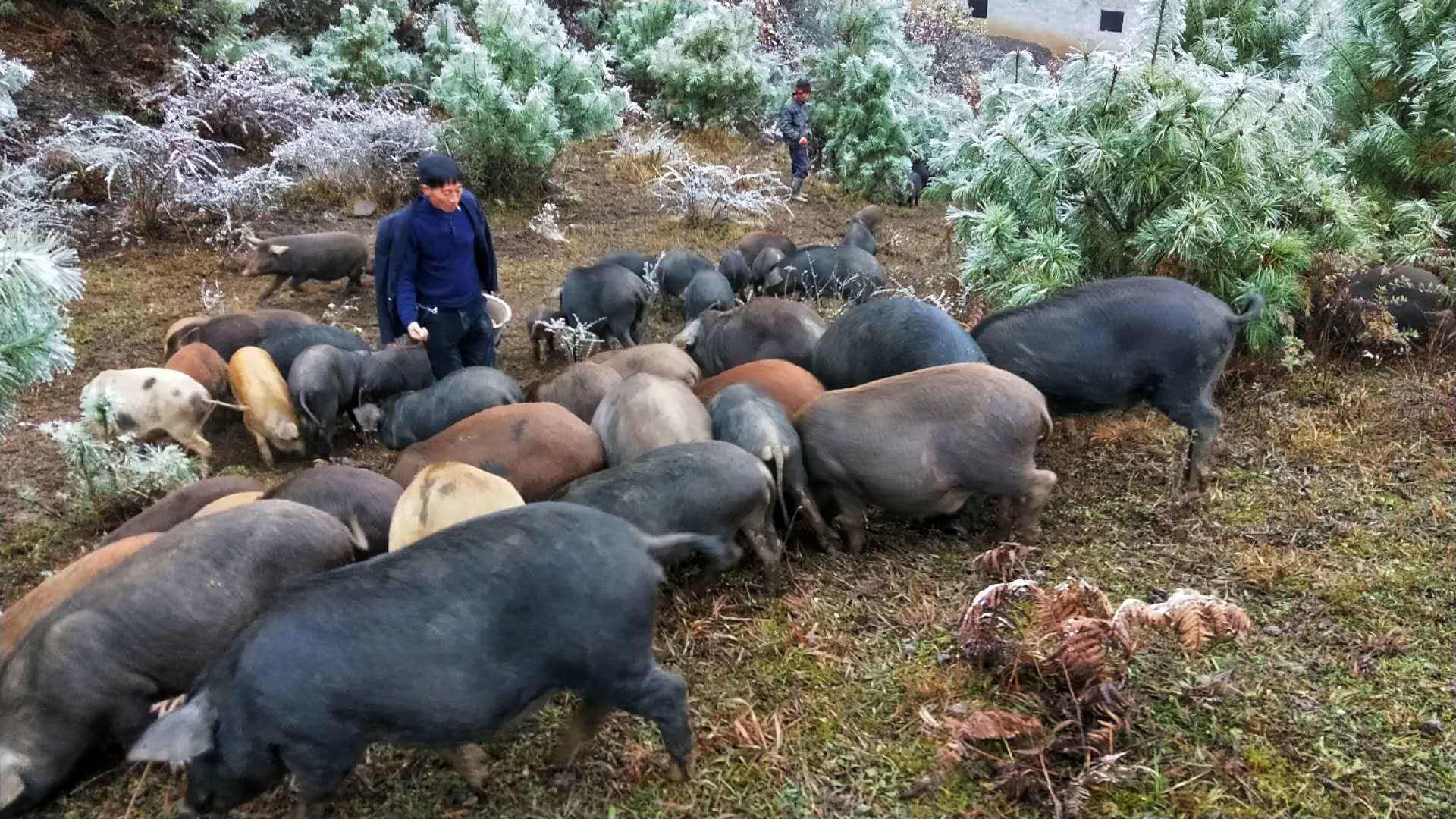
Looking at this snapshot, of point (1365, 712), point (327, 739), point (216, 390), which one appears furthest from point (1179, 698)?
point (216, 390)

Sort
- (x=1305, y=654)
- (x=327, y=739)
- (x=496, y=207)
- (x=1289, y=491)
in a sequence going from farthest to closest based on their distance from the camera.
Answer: (x=496, y=207), (x=1289, y=491), (x=1305, y=654), (x=327, y=739)

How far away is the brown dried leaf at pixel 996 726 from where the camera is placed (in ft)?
9.43

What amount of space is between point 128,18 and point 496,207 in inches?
221

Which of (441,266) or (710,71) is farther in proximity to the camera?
(710,71)

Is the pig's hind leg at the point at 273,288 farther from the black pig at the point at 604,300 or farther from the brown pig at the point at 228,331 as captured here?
the black pig at the point at 604,300

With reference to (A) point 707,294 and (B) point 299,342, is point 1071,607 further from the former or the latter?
(B) point 299,342

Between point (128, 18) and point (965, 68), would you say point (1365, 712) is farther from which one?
point (965, 68)

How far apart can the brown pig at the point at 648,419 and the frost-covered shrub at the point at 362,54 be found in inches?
385

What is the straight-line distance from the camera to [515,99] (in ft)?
34.8

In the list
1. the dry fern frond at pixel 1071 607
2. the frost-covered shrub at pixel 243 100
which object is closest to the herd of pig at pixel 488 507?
the dry fern frond at pixel 1071 607

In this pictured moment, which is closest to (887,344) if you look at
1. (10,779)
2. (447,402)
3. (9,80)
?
(447,402)

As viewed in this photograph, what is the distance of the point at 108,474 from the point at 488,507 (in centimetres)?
253

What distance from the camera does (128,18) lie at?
11.9 m

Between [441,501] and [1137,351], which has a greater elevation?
[441,501]
